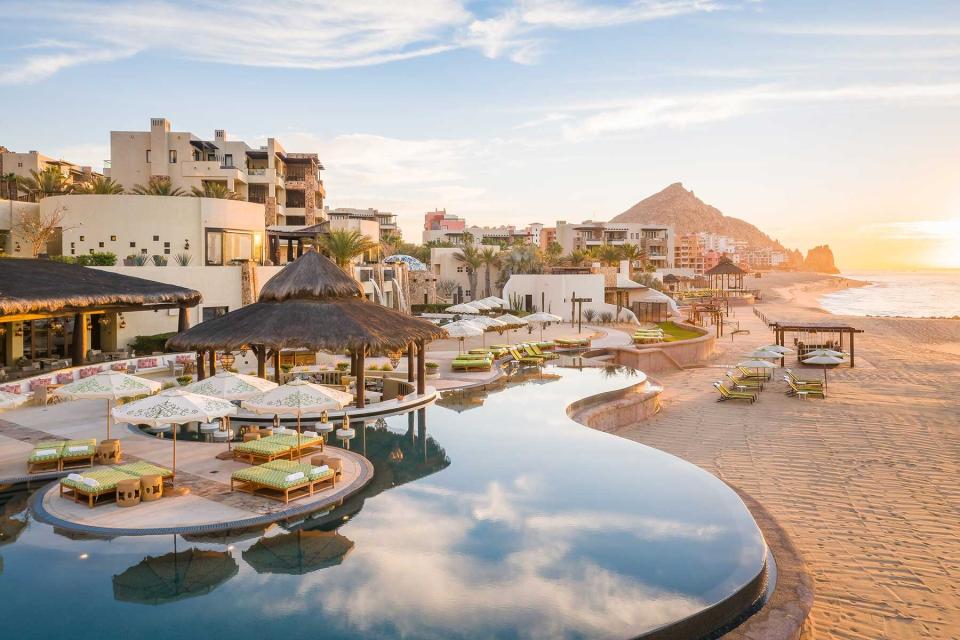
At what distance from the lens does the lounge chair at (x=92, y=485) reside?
1159 centimetres

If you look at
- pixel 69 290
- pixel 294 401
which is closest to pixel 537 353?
pixel 294 401

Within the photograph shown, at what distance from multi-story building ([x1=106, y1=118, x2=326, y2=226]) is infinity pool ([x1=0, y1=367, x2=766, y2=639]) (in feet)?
126

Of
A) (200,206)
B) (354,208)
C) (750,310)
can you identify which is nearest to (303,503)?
(200,206)

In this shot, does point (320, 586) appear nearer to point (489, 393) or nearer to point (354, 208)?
point (489, 393)

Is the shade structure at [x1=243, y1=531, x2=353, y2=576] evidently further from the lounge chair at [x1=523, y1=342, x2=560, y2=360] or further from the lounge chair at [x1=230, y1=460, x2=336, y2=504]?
the lounge chair at [x1=523, y1=342, x2=560, y2=360]

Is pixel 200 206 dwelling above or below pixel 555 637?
above

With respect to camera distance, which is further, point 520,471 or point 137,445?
point 137,445

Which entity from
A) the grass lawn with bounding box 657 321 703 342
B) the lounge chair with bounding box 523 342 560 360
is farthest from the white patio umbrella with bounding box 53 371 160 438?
the grass lawn with bounding box 657 321 703 342

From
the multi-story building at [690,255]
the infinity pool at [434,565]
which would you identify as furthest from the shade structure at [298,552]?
the multi-story building at [690,255]

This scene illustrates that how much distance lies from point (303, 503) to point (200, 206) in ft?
85.6

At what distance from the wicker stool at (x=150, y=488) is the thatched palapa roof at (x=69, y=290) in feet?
33.5

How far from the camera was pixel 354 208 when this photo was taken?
110812 mm

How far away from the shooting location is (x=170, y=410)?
1292 cm

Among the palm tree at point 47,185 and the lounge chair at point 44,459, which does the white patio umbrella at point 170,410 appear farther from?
the palm tree at point 47,185
